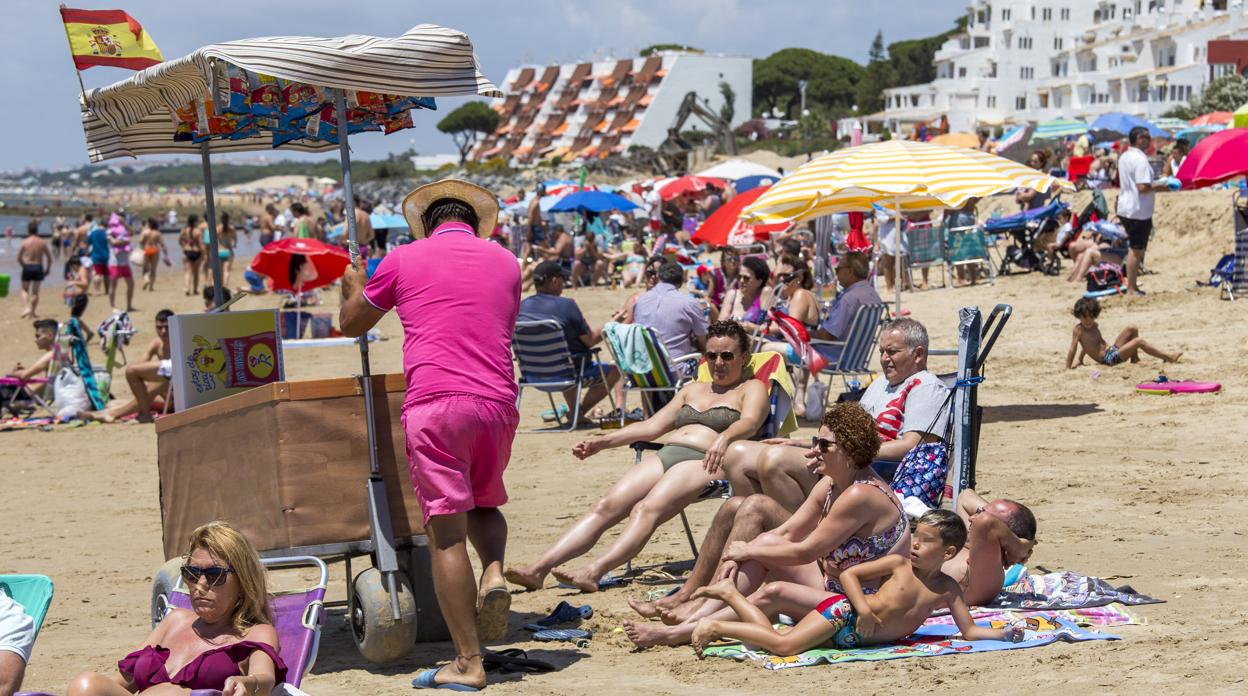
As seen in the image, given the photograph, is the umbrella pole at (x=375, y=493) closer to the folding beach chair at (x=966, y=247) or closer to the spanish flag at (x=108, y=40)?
the spanish flag at (x=108, y=40)

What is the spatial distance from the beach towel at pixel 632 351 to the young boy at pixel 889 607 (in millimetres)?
3908

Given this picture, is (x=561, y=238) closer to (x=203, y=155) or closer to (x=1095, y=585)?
(x=203, y=155)

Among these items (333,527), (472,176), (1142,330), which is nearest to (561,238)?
(1142,330)

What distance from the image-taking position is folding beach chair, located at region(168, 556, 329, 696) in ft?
13.6

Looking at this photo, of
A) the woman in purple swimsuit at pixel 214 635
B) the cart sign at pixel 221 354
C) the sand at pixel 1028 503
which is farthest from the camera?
the cart sign at pixel 221 354

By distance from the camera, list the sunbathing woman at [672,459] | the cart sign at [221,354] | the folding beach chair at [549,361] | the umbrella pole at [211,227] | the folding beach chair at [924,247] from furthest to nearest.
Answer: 1. the folding beach chair at [924,247]
2. the folding beach chair at [549,361]
3. the umbrella pole at [211,227]
4. the sunbathing woman at [672,459]
5. the cart sign at [221,354]

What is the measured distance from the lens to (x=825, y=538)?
4719 millimetres

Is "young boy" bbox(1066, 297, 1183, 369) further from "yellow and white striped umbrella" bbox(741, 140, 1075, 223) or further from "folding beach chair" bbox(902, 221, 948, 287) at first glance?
"folding beach chair" bbox(902, 221, 948, 287)

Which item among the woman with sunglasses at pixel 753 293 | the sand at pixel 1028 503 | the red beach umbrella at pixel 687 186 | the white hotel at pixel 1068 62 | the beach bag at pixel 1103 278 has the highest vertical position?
the white hotel at pixel 1068 62

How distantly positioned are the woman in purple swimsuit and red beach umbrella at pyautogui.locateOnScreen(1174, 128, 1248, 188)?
10.8 m

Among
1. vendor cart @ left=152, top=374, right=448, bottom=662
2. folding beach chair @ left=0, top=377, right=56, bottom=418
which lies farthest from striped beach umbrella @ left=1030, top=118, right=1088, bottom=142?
vendor cart @ left=152, top=374, right=448, bottom=662

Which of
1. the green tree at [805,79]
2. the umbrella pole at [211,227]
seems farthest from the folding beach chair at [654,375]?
the green tree at [805,79]

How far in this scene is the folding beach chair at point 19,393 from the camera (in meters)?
12.3

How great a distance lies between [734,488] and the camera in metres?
5.45
